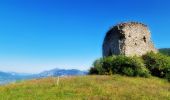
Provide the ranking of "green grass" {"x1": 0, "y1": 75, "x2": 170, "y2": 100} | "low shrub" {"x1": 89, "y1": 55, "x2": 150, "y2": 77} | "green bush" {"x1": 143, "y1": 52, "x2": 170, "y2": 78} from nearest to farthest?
"green grass" {"x1": 0, "y1": 75, "x2": 170, "y2": 100} < "low shrub" {"x1": 89, "y1": 55, "x2": 150, "y2": 77} < "green bush" {"x1": 143, "y1": 52, "x2": 170, "y2": 78}

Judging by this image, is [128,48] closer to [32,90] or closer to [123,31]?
[123,31]

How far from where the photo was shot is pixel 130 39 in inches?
2292

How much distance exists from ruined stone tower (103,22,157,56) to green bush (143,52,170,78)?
172 inches

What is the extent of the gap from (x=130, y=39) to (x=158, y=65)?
7.31 metres

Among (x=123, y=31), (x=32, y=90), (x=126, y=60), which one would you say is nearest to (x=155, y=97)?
(x=32, y=90)

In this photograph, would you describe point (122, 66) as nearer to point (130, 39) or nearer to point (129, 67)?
point (129, 67)

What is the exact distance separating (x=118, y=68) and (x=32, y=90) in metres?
19.1

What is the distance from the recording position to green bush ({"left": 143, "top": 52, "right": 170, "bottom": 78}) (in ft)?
175

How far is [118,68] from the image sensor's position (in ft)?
165

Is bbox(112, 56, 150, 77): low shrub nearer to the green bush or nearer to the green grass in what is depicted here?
the green bush

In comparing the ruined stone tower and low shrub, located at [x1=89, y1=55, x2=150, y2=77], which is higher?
the ruined stone tower

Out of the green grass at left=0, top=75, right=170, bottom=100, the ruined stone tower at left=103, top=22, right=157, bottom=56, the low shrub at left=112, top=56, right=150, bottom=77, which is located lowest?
the green grass at left=0, top=75, right=170, bottom=100

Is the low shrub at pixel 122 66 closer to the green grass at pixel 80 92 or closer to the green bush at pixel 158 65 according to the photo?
the green bush at pixel 158 65

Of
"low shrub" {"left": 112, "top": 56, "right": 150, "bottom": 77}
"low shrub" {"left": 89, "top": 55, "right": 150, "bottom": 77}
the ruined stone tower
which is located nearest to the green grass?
"low shrub" {"left": 112, "top": 56, "right": 150, "bottom": 77}
